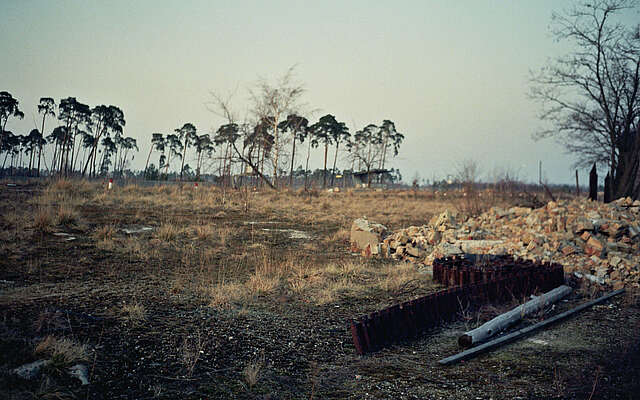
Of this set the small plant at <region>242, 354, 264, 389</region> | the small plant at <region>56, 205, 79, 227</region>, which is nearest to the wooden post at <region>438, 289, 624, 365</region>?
the small plant at <region>242, 354, 264, 389</region>

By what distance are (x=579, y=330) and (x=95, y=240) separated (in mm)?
8950

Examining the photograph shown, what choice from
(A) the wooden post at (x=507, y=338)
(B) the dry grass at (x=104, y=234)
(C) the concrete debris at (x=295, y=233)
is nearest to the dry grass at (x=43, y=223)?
(B) the dry grass at (x=104, y=234)

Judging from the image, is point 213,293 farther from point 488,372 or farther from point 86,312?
point 488,372

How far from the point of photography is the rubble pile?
7.39 m

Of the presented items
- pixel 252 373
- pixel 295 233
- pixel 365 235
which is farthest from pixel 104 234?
pixel 252 373

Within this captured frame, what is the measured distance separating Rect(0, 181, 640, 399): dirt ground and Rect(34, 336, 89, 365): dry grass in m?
0.01

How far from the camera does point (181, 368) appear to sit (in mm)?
3320

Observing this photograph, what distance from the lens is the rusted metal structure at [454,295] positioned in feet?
13.3

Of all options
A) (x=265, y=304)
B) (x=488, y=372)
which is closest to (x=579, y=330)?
(x=488, y=372)

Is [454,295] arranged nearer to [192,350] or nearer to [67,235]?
[192,350]

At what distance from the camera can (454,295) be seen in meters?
5.18

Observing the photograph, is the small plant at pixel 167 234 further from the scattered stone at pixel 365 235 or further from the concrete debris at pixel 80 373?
the concrete debris at pixel 80 373

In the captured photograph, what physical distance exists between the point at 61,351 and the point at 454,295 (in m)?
4.26

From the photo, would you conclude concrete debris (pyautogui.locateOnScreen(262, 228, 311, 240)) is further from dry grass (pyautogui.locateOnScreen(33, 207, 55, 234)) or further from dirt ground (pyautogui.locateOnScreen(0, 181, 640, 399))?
dry grass (pyautogui.locateOnScreen(33, 207, 55, 234))
